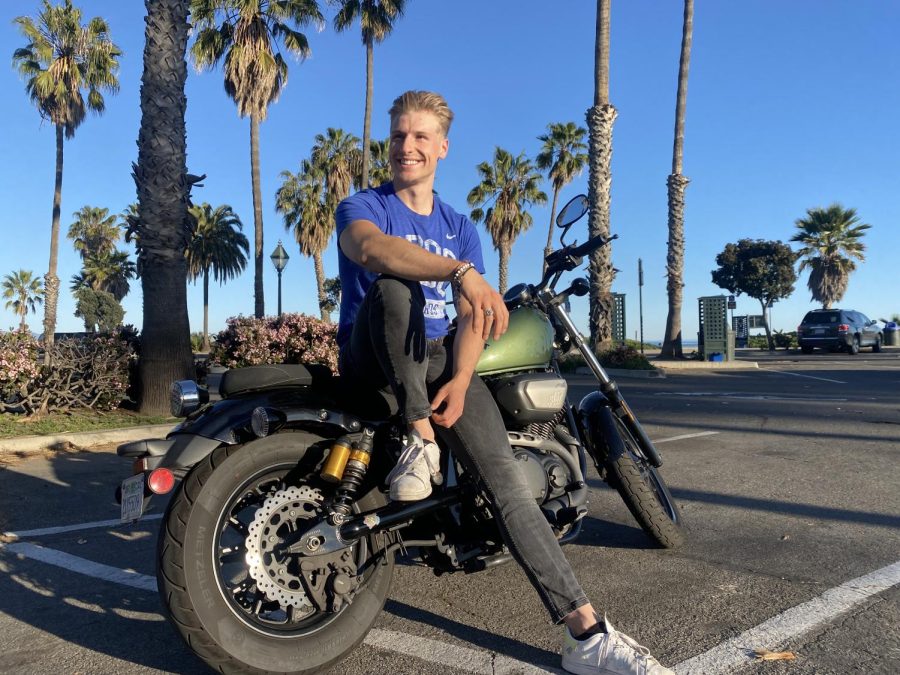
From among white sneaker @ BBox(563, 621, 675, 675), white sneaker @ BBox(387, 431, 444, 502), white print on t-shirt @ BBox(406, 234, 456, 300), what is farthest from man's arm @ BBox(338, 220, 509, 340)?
white sneaker @ BBox(563, 621, 675, 675)

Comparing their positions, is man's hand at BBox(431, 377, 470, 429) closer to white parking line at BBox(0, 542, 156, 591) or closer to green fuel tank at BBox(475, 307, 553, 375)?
green fuel tank at BBox(475, 307, 553, 375)

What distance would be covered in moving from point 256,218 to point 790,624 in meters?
25.4

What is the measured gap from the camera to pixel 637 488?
11.2 ft

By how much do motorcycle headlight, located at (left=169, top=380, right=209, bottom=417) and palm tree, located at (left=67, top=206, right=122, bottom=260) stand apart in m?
66.9

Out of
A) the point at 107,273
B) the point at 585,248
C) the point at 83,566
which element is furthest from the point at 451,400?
the point at 107,273

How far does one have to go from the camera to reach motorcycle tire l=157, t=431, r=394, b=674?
2096 mm

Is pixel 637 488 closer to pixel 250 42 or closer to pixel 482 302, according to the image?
pixel 482 302

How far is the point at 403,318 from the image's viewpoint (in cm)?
227

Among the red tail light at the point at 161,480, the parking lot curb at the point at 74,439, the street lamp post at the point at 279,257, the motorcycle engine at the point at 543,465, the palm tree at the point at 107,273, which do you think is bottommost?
the parking lot curb at the point at 74,439

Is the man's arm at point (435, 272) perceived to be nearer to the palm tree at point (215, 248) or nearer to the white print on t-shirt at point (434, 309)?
the white print on t-shirt at point (434, 309)

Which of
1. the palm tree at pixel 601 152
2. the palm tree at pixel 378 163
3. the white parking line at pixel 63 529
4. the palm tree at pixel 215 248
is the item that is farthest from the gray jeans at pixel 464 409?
the palm tree at pixel 215 248

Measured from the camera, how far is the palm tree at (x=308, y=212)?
36938 mm

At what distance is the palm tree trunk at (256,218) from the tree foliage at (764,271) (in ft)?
135

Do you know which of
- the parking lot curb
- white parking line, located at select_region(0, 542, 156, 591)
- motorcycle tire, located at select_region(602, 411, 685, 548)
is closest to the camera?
white parking line, located at select_region(0, 542, 156, 591)
